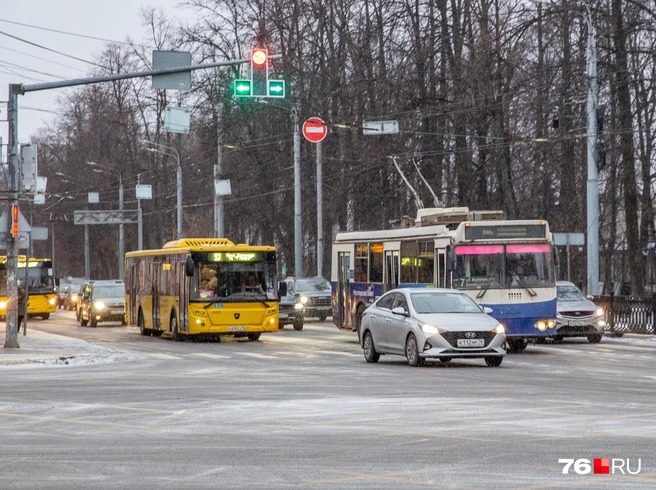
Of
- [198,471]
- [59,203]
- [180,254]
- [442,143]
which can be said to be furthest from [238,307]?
[59,203]

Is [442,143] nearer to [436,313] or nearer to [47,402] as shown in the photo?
[436,313]

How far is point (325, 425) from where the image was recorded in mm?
14180

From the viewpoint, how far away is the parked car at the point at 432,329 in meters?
23.7

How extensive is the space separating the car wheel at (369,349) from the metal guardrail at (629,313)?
11.6 metres

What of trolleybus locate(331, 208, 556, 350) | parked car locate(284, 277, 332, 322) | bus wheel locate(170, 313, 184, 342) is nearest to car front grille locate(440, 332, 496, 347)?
trolleybus locate(331, 208, 556, 350)

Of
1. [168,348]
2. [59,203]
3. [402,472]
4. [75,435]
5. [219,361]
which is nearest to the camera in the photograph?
[402,472]

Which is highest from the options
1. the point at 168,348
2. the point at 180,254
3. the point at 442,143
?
the point at 442,143

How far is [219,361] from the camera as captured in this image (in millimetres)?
27203

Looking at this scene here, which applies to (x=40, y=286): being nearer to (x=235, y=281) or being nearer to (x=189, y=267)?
(x=235, y=281)

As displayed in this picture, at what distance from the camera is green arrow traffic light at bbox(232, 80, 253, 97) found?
2841 centimetres

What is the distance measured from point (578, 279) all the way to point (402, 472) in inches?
1609

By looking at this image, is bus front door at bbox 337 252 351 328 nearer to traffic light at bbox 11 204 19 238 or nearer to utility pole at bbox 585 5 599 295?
utility pole at bbox 585 5 599 295

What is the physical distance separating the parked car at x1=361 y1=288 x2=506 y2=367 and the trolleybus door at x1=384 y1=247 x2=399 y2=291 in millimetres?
7071

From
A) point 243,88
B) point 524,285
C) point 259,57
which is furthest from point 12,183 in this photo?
point 524,285
